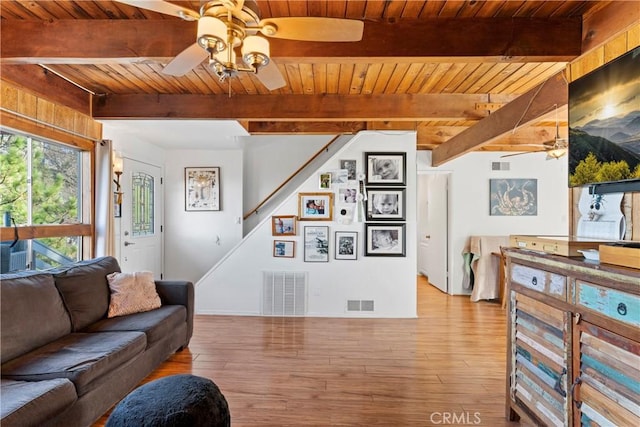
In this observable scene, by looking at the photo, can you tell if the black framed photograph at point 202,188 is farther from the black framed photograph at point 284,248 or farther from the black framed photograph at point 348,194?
the black framed photograph at point 348,194

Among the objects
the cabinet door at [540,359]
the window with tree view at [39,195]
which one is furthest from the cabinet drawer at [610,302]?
the window with tree view at [39,195]

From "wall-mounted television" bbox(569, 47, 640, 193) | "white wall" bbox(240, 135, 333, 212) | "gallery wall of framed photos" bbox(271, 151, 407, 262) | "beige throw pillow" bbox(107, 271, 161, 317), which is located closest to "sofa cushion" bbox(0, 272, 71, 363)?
"beige throw pillow" bbox(107, 271, 161, 317)

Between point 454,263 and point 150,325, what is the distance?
4838 mm


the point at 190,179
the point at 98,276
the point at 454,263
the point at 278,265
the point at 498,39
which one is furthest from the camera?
the point at 454,263

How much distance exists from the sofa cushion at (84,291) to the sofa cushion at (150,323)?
0.09 metres

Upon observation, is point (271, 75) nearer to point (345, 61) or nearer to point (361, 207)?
point (345, 61)

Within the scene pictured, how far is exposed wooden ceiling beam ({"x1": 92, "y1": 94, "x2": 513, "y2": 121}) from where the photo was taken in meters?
3.70

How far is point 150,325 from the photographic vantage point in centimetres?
274

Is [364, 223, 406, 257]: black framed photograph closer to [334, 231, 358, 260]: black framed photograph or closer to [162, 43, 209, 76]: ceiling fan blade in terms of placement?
[334, 231, 358, 260]: black framed photograph

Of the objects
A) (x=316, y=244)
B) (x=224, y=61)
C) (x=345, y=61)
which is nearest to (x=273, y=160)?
(x=316, y=244)

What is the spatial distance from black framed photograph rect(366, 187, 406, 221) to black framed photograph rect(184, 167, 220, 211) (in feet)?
8.27

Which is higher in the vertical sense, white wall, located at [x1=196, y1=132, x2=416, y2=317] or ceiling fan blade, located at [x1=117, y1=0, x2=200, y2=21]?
ceiling fan blade, located at [x1=117, y1=0, x2=200, y2=21]

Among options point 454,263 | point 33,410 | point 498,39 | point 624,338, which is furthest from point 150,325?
point 454,263

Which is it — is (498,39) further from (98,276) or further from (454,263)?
(454,263)
